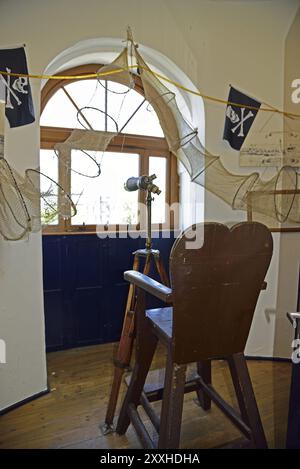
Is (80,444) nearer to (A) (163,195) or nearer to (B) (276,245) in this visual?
(B) (276,245)

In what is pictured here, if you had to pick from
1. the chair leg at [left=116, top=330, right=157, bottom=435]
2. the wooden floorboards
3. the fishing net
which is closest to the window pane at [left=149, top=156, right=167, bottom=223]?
the fishing net

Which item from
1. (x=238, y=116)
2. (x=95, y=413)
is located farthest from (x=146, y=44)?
(x=95, y=413)

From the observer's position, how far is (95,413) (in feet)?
5.73

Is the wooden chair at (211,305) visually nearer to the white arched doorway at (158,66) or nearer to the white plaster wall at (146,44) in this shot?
the white plaster wall at (146,44)

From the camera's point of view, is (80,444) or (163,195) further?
(163,195)

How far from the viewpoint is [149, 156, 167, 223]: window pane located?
2.77 metres

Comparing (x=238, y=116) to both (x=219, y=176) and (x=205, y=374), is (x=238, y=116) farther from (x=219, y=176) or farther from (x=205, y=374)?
(x=205, y=374)

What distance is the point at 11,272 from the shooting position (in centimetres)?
174

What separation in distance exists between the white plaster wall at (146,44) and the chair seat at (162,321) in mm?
781

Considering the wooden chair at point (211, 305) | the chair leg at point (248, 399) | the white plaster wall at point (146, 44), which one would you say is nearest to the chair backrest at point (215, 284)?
the wooden chair at point (211, 305)

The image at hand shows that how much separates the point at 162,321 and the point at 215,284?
1.15ft

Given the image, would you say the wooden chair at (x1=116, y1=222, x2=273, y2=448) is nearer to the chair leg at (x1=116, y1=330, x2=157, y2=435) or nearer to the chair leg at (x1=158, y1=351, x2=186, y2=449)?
the chair leg at (x1=158, y1=351, x2=186, y2=449)

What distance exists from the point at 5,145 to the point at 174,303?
1235mm
